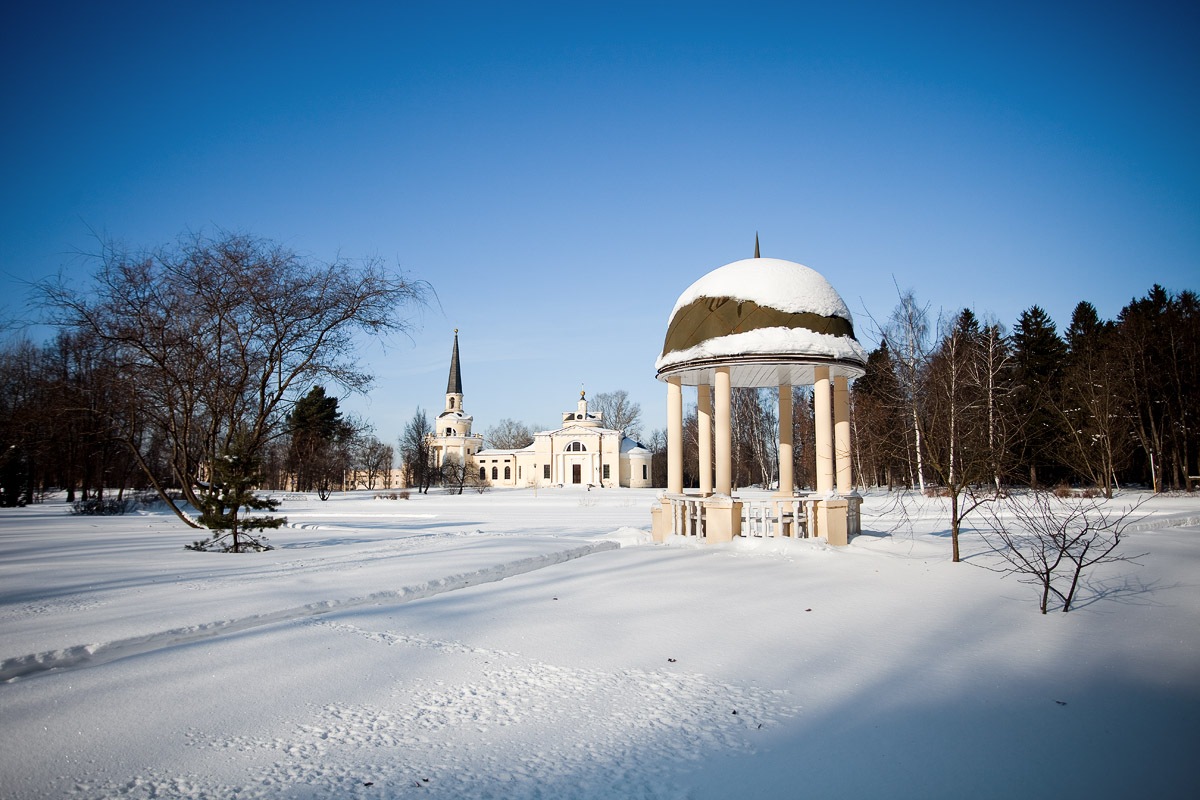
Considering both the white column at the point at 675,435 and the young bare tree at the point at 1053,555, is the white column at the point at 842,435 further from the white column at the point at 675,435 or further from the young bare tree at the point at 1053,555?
the white column at the point at 675,435

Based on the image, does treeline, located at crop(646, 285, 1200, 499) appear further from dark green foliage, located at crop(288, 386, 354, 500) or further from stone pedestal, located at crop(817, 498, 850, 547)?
dark green foliage, located at crop(288, 386, 354, 500)

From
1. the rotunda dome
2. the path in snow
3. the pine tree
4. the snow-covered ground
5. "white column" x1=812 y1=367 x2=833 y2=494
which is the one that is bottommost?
the snow-covered ground

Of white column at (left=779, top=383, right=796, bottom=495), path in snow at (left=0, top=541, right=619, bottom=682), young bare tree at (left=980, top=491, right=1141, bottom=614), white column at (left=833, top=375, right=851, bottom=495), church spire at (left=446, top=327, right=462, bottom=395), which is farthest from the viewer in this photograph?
church spire at (left=446, top=327, right=462, bottom=395)

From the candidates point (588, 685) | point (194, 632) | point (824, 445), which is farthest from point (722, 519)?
point (194, 632)

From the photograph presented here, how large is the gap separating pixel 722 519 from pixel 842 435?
3.05 m

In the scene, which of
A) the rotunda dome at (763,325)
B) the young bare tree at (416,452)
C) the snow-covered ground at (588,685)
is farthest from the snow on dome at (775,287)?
the young bare tree at (416,452)

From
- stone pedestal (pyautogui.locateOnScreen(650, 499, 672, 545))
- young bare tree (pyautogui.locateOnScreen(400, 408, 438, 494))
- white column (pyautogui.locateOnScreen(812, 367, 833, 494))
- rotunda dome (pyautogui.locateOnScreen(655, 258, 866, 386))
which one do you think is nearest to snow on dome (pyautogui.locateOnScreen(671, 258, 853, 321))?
rotunda dome (pyautogui.locateOnScreen(655, 258, 866, 386))

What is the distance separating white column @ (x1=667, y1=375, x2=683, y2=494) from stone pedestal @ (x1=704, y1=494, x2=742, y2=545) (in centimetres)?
134

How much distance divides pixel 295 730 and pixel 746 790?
8.48 ft

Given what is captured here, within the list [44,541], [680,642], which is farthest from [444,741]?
[44,541]

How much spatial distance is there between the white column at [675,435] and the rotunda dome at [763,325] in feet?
1.91

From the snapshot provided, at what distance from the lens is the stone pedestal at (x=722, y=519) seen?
12.1m

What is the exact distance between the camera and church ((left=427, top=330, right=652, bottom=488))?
7638 centimetres

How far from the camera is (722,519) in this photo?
12.2m
